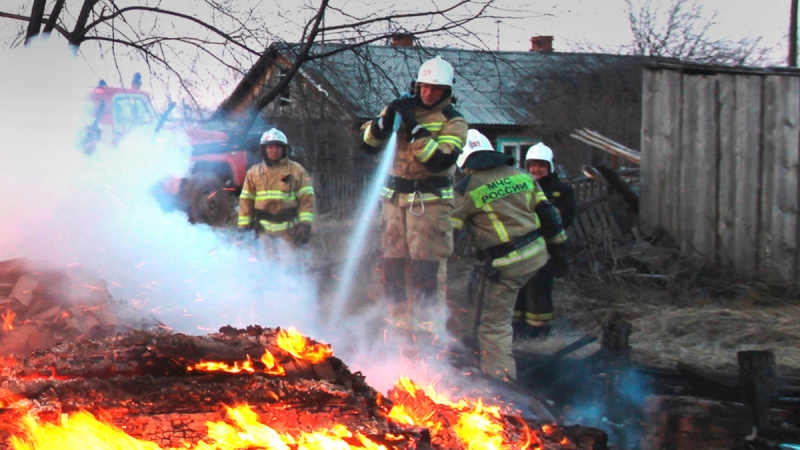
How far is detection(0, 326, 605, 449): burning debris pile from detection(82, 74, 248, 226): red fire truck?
3121 mm

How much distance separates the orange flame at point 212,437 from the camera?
11.4 feet

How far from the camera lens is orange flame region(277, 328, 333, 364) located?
4.29 m

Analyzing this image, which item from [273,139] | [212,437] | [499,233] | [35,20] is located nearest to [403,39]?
[273,139]

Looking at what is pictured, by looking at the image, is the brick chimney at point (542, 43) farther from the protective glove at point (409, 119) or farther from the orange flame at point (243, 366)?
the orange flame at point (243, 366)

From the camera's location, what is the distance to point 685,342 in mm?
7355

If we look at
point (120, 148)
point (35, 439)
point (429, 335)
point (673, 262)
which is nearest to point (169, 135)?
point (120, 148)

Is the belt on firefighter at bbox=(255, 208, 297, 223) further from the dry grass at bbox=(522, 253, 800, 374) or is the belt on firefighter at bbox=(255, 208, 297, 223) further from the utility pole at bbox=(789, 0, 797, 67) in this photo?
the utility pole at bbox=(789, 0, 797, 67)

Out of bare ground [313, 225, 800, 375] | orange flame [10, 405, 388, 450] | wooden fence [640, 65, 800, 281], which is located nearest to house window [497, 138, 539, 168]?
wooden fence [640, 65, 800, 281]

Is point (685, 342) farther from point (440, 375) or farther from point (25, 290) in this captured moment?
point (25, 290)

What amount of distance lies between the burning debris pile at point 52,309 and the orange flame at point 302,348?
2.13 m

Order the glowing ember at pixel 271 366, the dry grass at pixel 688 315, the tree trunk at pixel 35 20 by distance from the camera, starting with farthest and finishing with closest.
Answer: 1. the tree trunk at pixel 35 20
2. the dry grass at pixel 688 315
3. the glowing ember at pixel 271 366

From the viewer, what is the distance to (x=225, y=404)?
3770 millimetres

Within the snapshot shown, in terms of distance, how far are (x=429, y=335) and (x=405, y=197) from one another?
3.45 ft

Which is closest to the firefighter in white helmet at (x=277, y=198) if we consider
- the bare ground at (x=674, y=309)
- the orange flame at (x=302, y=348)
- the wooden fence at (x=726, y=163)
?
the bare ground at (x=674, y=309)
